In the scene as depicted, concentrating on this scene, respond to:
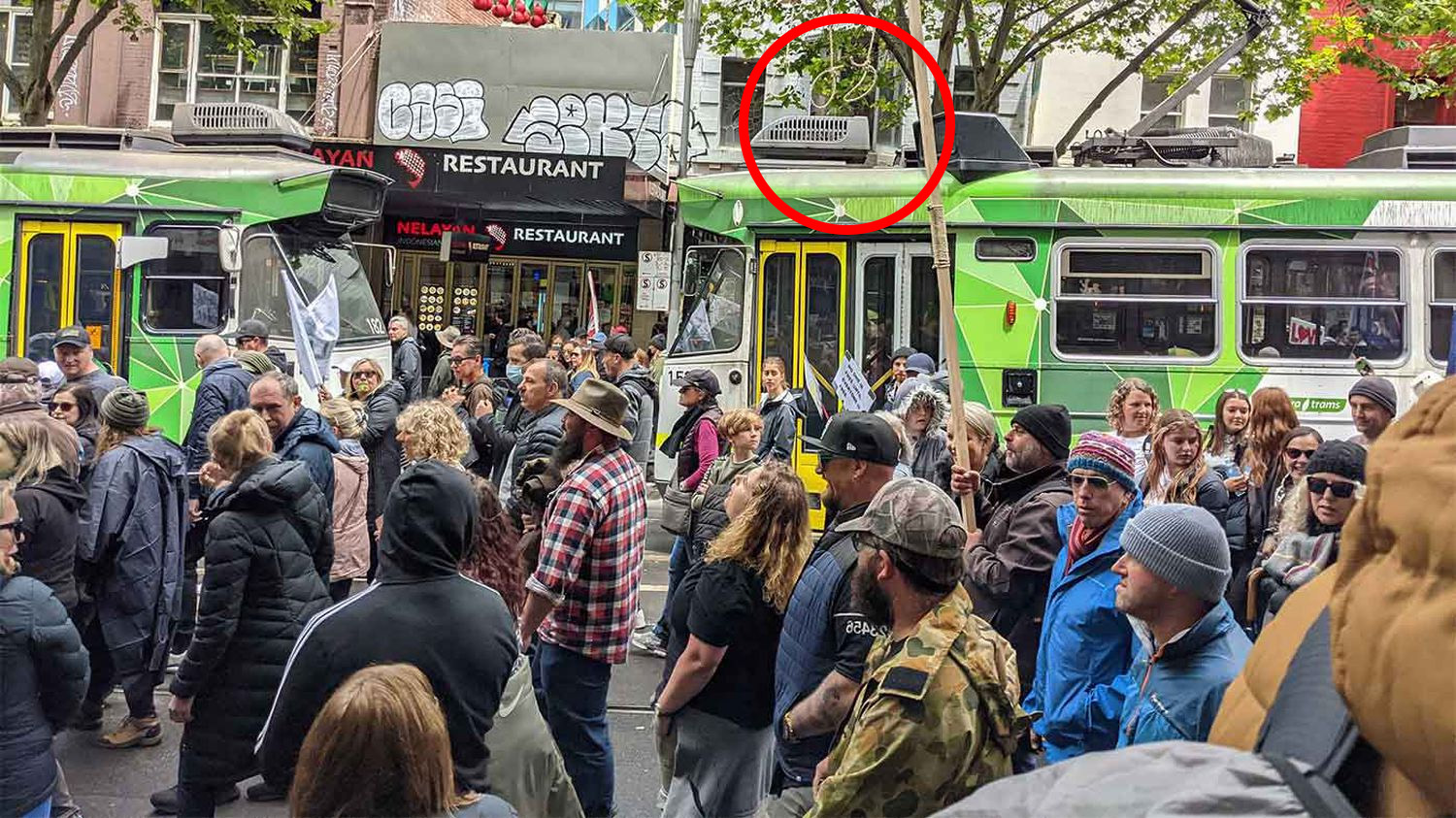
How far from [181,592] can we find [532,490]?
263 centimetres

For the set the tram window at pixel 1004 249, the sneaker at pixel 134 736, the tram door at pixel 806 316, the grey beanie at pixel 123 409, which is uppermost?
the tram window at pixel 1004 249

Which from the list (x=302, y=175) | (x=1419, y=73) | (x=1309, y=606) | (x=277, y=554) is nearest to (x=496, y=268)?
(x=302, y=175)

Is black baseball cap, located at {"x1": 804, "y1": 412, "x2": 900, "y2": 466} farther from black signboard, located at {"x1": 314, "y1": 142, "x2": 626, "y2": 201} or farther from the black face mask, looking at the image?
black signboard, located at {"x1": 314, "y1": 142, "x2": 626, "y2": 201}

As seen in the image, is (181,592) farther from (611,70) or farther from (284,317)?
(611,70)

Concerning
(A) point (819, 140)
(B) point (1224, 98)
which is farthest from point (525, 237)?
(A) point (819, 140)

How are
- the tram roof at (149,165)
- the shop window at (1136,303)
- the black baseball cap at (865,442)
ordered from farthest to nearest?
the tram roof at (149,165), the shop window at (1136,303), the black baseball cap at (865,442)

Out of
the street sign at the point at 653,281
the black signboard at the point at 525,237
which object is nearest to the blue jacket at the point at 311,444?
the street sign at the point at 653,281

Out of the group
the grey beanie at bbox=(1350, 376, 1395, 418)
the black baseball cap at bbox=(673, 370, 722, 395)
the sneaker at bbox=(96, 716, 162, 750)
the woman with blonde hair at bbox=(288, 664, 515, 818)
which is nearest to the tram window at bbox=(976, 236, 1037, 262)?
the black baseball cap at bbox=(673, 370, 722, 395)

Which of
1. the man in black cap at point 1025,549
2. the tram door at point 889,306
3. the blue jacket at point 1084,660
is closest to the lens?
the blue jacket at point 1084,660

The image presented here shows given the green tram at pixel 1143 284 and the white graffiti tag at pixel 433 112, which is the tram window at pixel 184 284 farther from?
the white graffiti tag at pixel 433 112

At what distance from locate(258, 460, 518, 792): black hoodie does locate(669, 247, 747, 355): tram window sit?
31.1ft

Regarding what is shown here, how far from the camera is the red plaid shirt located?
585 cm

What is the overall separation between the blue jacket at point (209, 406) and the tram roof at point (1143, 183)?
5.64m

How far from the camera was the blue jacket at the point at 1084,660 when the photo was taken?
4367mm
